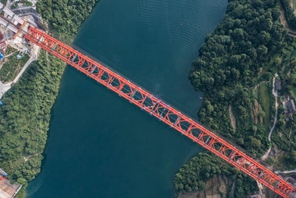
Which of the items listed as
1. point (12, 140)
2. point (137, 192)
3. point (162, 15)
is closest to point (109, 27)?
point (162, 15)

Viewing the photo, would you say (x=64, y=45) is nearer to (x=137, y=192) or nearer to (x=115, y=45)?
(x=115, y=45)

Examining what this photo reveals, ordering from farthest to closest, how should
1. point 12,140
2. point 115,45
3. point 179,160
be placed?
1. point 115,45
2. point 179,160
3. point 12,140

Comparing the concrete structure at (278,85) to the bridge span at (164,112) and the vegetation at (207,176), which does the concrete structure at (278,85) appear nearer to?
the bridge span at (164,112)

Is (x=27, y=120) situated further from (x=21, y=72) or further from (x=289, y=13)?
(x=289, y=13)

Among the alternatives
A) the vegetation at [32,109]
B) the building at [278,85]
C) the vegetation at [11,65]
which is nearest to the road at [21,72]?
the vegetation at [11,65]

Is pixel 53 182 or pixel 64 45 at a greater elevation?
pixel 64 45

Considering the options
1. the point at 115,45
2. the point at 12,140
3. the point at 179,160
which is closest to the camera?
the point at 12,140
